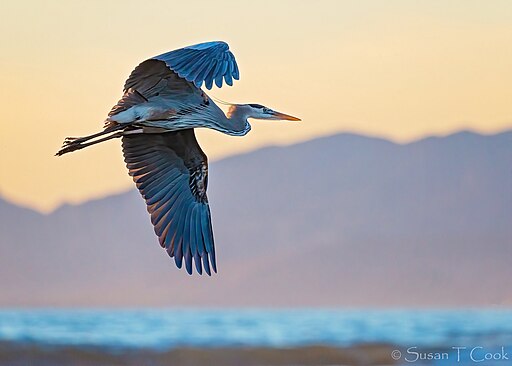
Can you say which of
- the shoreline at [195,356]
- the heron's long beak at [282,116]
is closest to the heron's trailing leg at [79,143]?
the heron's long beak at [282,116]

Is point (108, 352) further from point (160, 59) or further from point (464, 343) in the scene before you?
point (160, 59)

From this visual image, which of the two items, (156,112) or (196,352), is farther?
(196,352)

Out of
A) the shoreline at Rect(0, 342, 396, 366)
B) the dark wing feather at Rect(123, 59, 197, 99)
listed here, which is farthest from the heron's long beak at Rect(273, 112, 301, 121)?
the shoreline at Rect(0, 342, 396, 366)

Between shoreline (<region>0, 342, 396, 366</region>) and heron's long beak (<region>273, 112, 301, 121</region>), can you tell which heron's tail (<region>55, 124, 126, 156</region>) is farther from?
shoreline (<region>0, 342, 396, 366</region>)

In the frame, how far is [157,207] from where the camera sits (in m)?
11.3

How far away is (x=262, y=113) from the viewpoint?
39.2ft

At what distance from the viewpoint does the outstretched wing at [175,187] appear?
11.1m

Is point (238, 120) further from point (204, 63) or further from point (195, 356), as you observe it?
point (195, 356)

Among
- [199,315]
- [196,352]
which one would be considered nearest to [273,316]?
[199,315]

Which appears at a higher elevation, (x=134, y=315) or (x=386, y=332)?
(x=134, y=315)

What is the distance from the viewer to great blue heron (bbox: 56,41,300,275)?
10570mm

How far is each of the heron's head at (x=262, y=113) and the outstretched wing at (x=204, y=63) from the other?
1745 mm

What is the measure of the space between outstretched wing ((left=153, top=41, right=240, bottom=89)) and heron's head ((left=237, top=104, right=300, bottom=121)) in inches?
68.7

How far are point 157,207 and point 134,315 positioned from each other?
2036 centimetres
